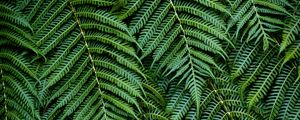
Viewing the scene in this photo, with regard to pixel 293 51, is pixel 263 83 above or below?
below

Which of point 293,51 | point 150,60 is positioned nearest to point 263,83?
point 293,51

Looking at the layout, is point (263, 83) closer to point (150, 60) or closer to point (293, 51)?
point (293, 51)

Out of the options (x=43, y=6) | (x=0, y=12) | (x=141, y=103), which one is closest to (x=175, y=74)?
(x=141, y=103)

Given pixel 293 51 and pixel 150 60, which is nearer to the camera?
pixel 293 51

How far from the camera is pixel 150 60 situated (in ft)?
→ 6.42

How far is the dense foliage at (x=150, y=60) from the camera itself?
1844 mm

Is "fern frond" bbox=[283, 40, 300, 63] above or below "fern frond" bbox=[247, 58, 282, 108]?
above

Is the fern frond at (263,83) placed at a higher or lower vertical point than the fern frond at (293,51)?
lower

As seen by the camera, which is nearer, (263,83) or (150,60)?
(263,83)

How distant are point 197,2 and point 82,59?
2.26 feet

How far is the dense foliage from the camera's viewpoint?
184cm

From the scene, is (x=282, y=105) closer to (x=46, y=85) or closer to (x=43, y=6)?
(x=46, y=85)

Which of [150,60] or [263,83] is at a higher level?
[150,60]

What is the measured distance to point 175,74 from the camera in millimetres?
1941
